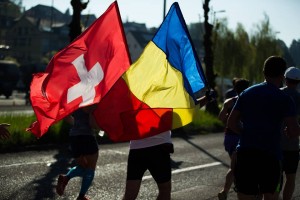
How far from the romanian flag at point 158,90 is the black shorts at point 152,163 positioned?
192mm

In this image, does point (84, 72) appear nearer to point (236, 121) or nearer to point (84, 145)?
point (84, 145)

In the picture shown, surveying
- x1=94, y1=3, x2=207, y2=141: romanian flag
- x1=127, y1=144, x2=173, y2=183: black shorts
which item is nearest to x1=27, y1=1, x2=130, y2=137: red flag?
x1=94, y1=3, x2=207, y2=141: romanian flag

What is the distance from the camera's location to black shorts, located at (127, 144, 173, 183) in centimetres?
479

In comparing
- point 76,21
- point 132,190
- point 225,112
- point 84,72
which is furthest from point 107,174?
point 76,21

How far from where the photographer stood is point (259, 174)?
4.40m

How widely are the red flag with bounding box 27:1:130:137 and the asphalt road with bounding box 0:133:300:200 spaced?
188cm

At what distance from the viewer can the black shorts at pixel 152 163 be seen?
15.7 ft

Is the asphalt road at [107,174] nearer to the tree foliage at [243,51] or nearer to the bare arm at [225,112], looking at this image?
the bare arm at [225,112]

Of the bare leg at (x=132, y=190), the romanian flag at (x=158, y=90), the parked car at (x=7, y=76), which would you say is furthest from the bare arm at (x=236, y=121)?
the parked car at (x=7, y=76)

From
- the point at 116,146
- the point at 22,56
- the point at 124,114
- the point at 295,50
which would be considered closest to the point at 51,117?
the point at 124,114

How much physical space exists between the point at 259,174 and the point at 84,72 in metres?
2.24

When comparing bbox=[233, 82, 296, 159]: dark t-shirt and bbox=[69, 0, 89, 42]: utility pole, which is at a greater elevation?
bbox=[69, 0, 89, 42]: utility pole

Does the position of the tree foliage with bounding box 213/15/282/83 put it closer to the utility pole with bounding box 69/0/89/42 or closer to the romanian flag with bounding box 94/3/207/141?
the utility pole with bounding box 69/0/89/42

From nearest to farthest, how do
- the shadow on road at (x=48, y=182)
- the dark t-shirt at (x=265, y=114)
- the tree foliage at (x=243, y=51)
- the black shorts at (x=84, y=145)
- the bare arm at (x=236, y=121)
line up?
the dark t-shirt at (x=265, y=114) < the bare arm at (x=236, y=121) < the black shorts at (x=84, y=145) < the shadow on road at (x=48, y=182) < the tree foliage at (x=243, y=51)
